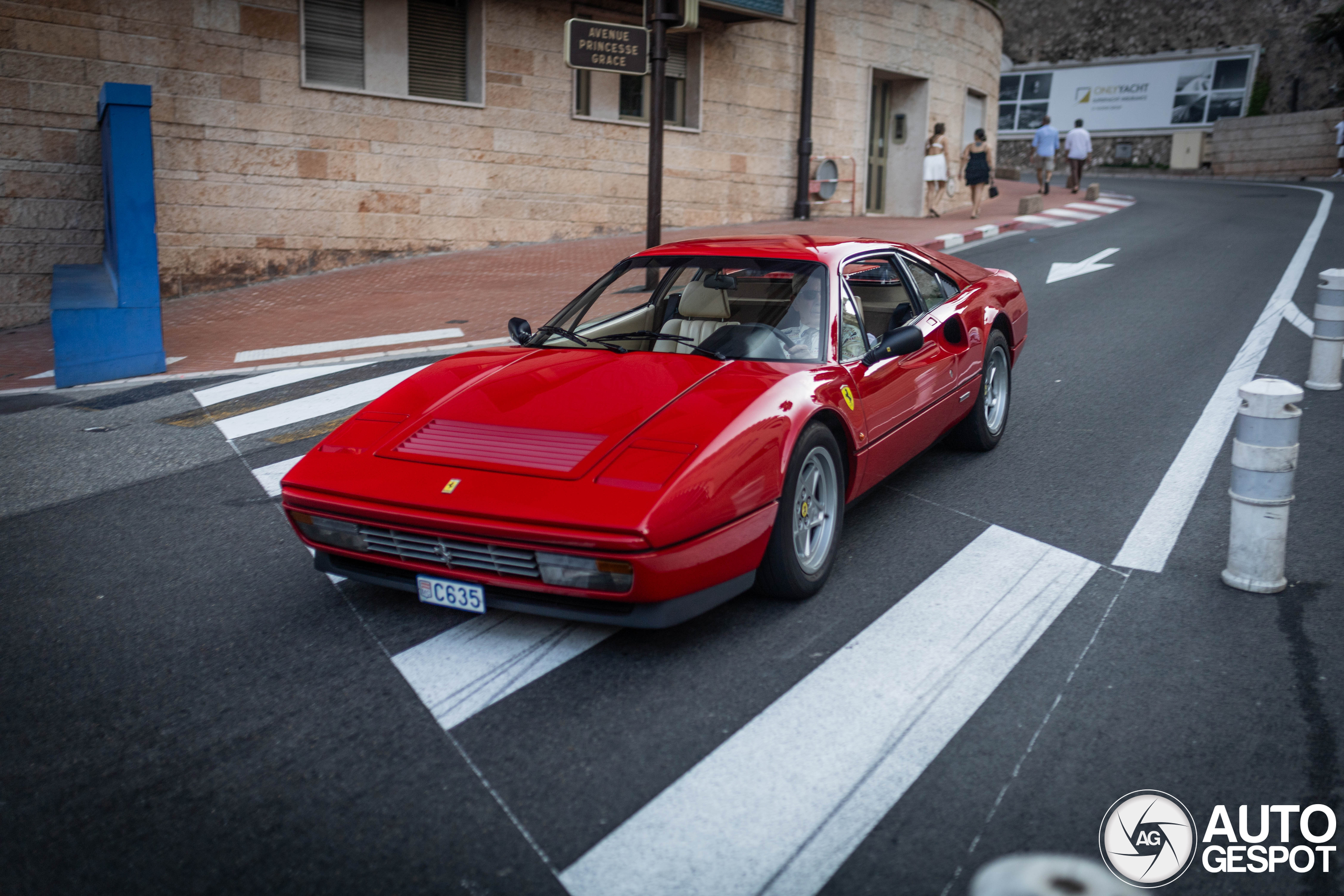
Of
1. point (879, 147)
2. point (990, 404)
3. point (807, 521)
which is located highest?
point (879, 147)

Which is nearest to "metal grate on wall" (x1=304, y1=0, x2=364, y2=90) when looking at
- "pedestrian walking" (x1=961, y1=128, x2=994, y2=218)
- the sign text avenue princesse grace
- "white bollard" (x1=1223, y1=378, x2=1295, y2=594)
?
the sign text avenue princesse grace

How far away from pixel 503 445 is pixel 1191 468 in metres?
3.88

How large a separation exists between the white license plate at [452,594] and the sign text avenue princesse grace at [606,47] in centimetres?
769

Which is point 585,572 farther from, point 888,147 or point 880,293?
point 888,147

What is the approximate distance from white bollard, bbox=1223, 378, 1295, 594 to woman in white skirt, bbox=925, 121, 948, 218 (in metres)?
16.0

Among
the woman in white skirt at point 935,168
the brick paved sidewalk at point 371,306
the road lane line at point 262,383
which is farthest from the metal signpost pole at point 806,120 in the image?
the road lane line at point 262,383

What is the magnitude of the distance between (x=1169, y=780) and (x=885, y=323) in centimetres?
277

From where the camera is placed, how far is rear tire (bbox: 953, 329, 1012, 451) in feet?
18.9

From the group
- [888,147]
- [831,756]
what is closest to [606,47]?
[831,756]

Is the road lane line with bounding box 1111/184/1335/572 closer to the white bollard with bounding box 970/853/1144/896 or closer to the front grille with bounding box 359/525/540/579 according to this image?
the front grille with bounding box 359/525/540/579

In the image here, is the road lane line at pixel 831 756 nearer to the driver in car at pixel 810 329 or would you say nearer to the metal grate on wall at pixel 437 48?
the driver in car at pixel 810 329

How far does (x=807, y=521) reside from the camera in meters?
4.00

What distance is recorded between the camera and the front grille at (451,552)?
10.8 feet

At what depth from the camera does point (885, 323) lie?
5102mm
